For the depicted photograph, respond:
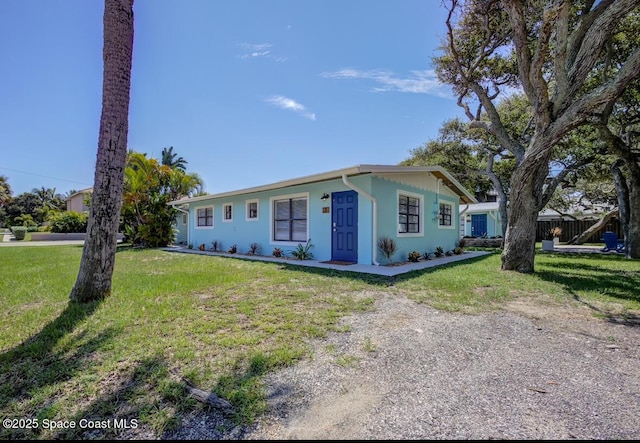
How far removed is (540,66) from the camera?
21.9 ft

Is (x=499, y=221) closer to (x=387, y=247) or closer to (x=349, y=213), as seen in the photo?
(x=387, y=247)

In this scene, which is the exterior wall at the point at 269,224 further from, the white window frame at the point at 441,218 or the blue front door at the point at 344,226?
the white window frame at the point at 441,218

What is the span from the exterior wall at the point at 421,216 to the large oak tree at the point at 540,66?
110 inches

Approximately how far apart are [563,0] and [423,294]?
6.58 m

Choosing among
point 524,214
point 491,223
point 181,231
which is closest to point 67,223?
point 181,231

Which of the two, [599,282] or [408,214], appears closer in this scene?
[599,282]

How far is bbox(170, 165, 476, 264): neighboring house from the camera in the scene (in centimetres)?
875

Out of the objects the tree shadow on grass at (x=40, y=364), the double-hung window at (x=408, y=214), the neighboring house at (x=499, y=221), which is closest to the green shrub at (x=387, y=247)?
the double-hung window at (x=408, y=214)

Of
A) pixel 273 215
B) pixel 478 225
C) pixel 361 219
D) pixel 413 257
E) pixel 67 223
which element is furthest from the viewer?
pixel 67 223

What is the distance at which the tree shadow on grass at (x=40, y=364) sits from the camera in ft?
6.86

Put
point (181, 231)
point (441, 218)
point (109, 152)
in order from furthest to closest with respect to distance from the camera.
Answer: point (181, 231)
point (441, 218)
point (109, 152)

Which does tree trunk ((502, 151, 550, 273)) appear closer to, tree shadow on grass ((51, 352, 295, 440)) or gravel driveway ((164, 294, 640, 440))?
gravel driveway ((164, 294, 640, 440))

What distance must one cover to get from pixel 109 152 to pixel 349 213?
6238mm

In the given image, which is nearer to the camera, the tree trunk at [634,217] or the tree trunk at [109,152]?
the tree trunk at [109,152]
